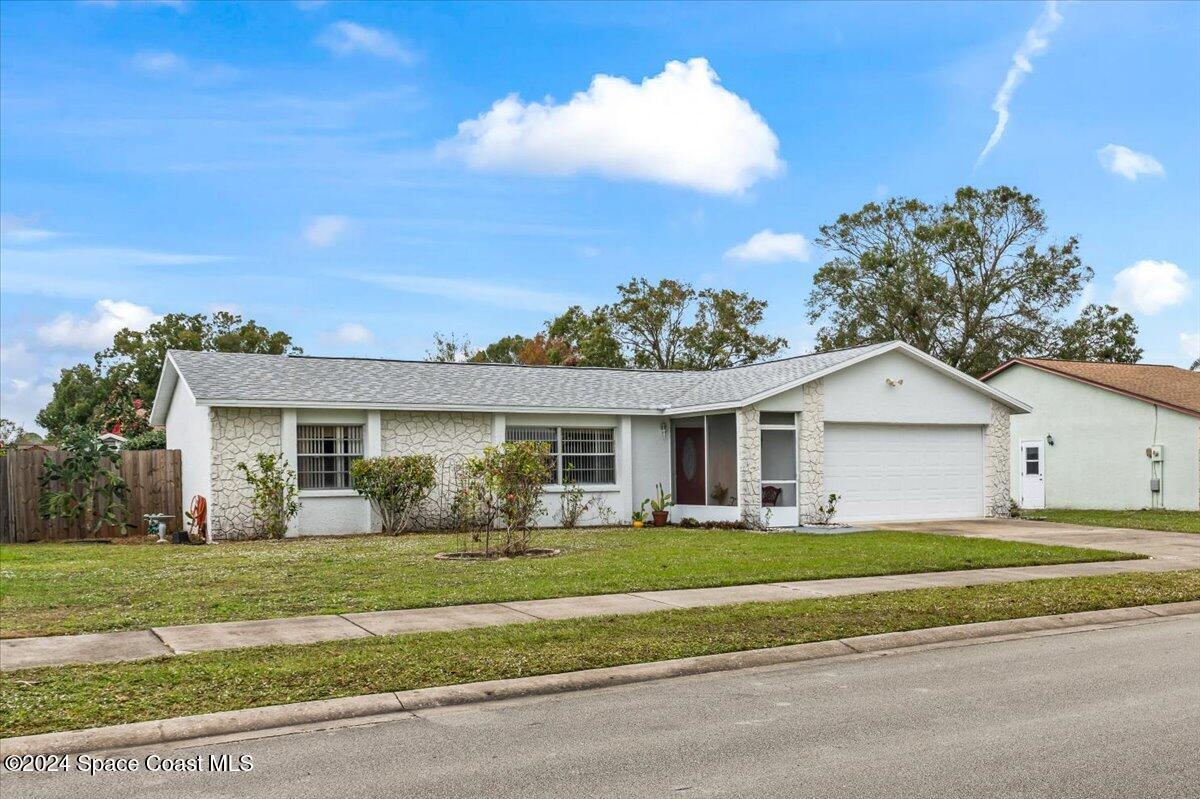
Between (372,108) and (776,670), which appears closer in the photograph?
(776,670)

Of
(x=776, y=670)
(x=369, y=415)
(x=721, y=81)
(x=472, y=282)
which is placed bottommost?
(x=776, y=670)

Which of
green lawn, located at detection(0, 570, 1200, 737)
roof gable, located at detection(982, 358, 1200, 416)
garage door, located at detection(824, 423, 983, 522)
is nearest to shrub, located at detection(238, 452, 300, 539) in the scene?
garage door, located at detection(824, 423, 983, 522)

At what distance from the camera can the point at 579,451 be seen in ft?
80.6

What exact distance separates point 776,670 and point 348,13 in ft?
44.3

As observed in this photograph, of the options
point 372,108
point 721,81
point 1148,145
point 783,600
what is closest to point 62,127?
point 372,108

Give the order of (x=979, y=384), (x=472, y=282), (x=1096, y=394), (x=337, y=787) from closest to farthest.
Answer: (x=337, y=787)
(x=979, y=384)
(x=1096, y=394)
(x=472, y=282)

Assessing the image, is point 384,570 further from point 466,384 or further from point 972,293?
point 972,293

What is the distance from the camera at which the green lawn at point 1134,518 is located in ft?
72.8

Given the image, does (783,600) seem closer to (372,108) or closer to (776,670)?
(776,670)

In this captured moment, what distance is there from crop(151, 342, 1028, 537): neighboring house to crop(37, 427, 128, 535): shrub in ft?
5.29

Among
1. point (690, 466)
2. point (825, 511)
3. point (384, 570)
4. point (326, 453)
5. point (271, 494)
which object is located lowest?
point (384, 570)

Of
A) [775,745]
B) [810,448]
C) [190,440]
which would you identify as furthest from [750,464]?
[775,745]

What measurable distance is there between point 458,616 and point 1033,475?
25357 millimetres

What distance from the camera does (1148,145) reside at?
23.1 m
